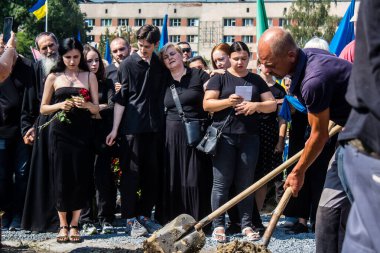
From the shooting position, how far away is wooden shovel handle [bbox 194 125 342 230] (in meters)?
5.41

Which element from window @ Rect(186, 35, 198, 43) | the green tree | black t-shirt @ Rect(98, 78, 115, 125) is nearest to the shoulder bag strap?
black t-shirt @ Rect(98, 78, 115, 125)

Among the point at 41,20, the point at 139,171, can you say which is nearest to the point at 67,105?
the point at 139,171

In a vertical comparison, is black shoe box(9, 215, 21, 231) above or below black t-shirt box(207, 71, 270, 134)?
below

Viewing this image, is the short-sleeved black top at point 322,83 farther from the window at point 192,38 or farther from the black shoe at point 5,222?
the window at point 192,38

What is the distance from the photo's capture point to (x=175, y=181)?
778 centimetres

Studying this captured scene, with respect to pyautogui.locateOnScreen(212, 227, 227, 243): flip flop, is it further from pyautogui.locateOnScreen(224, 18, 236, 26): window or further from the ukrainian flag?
pyautogui.locateOnScreen(224, 18, 236, 26): window

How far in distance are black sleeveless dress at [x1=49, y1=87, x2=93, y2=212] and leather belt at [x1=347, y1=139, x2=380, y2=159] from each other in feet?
14.5

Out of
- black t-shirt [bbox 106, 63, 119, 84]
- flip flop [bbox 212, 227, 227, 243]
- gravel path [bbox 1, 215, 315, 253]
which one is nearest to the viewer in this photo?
gravel path [bbox 1, 215, 315, 253]

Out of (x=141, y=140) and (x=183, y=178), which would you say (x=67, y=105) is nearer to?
(x=141, y=140)

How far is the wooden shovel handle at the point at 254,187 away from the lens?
5414 millimetres

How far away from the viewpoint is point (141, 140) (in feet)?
25.0

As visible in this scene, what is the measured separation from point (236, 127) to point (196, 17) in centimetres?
8599

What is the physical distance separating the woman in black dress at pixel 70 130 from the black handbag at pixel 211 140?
1153 mm

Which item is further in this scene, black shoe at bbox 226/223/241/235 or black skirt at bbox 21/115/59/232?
black shoe at bbox 226/223/241/235
